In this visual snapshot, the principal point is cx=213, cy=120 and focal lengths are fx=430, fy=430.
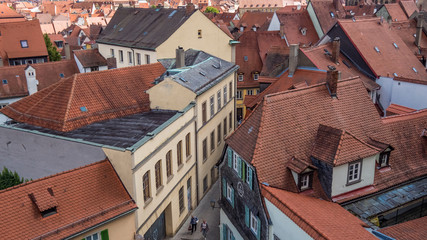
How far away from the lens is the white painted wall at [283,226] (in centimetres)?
1868

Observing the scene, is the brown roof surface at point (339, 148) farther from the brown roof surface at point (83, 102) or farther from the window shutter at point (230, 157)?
the brown roof surface at point (83, 102)

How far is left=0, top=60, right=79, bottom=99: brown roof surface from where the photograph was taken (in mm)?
47375

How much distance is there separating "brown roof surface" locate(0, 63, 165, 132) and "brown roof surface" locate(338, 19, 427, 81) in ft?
70.7

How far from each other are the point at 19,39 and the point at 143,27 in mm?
19033

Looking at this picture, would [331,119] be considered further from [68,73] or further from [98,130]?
[68,73]

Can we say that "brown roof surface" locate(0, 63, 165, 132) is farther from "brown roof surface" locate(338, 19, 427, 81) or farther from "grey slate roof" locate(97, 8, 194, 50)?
"brown roof surface" locate(338, 19, 427, 81)

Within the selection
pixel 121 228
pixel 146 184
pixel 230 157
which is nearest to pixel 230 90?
pixel 230 157

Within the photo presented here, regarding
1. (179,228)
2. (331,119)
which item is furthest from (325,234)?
(179,228)

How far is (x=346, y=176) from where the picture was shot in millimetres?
22875

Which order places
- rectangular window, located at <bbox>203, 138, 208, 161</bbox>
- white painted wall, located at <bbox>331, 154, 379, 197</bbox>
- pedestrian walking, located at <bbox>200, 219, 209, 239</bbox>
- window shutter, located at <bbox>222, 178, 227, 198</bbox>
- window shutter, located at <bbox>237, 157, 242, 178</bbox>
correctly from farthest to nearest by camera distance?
1. rectangular window, located at <bbox>203, 138, 208, 161</bbox>
2. pedestrian walking, located at <bbox>200, 219, 209, 239</bbox>
3. window shutter, located at <bbox>222, 178, 227, 198</bbox>
4. window shutter, located at <bbox>237, 157, 242, 178</bbox>
5. white painted wall, located at <bbox>331, 154, 379, 197</bbox>

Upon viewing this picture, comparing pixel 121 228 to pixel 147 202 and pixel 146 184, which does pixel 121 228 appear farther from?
pixel 146 184

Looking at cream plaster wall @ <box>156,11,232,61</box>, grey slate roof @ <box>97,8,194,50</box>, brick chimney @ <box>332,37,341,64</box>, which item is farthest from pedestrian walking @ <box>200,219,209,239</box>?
grey slate roof @ <box>97,8,194,50</box>

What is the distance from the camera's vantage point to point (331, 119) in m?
25.4

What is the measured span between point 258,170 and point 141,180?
6.37 metres
